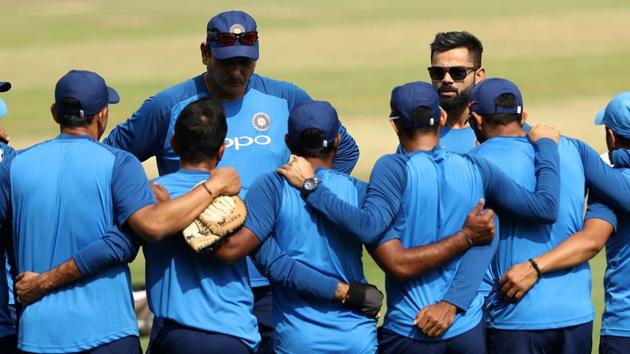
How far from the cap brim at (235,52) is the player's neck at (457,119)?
1.29 meters

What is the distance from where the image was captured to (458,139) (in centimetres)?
739

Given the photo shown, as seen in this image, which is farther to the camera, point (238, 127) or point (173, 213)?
point (238, 127)

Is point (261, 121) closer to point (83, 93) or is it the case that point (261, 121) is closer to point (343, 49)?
point (83, 93)

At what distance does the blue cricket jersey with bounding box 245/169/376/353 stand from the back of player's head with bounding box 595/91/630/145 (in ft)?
4.71

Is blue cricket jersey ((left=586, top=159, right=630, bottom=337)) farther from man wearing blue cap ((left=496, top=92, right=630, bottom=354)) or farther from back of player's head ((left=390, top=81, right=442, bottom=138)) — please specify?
back of player's head ((left=390, top=81, right=442, bottom=138))

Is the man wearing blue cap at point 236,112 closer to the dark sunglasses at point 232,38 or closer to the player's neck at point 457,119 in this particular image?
the dark sunglasses at point 232,38

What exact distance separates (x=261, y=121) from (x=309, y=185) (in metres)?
1.23

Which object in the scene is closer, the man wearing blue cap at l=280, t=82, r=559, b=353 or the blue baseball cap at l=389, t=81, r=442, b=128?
the man wearing blue cap at l=280, t=82, r=559, b=353

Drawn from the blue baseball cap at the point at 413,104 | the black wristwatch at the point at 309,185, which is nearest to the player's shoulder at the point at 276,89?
the blue baseball cap at the point at 413,104

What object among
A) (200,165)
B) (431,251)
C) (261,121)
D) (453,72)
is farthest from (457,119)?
(200,165)

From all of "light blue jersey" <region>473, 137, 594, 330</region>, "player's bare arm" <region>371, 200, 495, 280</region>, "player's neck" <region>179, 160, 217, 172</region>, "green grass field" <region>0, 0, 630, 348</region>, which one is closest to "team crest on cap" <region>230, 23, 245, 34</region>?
"player's neck" <region>179, 160, 217, 172</region>

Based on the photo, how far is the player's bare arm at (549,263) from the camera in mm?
6070

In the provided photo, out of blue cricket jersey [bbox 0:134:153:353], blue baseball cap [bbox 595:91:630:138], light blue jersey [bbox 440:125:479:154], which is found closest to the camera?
blue cricket jersey [bbox 0:134:153:353]

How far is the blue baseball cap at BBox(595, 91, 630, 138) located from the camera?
6.40 meters
